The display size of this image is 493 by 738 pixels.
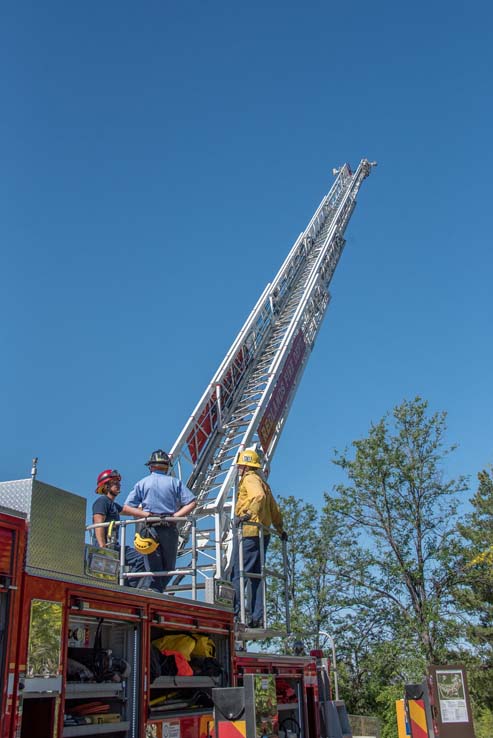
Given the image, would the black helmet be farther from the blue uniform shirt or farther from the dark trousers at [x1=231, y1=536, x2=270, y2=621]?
the dark trousers at [x1=231, y1=536, x2=270, y2=621]

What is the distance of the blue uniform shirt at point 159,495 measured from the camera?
6.23 meters

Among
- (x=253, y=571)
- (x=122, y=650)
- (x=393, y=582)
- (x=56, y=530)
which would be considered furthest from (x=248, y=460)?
(x=393, y=582)

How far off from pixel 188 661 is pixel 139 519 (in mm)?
1299

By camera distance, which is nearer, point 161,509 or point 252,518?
point 161,509

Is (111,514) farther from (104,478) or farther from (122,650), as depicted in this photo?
(122,650)

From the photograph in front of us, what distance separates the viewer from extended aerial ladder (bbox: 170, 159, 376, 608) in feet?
26.3

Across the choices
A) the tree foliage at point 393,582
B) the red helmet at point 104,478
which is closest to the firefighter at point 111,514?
the red helmet at point 104,478

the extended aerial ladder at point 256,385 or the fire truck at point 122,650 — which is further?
the extended aerial ladder at point 256,385

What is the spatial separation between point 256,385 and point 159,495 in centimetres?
472

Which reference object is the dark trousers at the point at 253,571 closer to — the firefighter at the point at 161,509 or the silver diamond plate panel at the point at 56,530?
the firefighter at the point at 161,509

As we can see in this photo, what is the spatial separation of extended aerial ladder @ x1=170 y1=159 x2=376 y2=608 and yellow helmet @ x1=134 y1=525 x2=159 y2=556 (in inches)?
40.7

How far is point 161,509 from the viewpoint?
621 centimetres

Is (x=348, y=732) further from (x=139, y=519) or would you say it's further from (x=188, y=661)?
(x=139, y=519)

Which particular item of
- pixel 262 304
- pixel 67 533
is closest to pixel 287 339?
pixel 262 304
